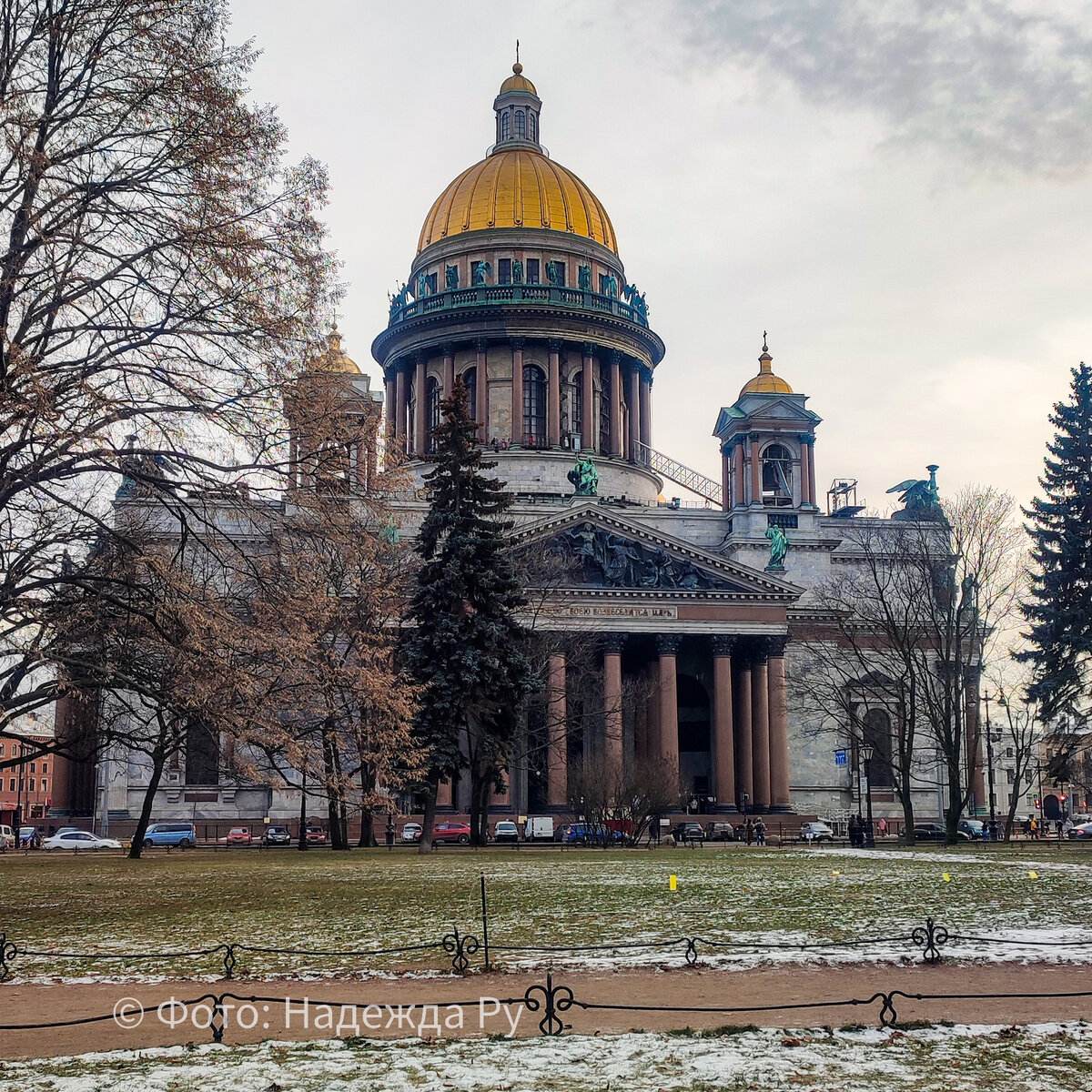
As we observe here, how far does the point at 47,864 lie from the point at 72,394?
24.7 m

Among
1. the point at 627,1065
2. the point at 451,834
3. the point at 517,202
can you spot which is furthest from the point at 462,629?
the point at 517,202

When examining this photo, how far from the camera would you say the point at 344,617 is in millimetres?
29844

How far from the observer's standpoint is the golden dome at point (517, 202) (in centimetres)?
8119

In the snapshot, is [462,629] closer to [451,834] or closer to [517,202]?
[451,834]

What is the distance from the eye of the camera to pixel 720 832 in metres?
54.7

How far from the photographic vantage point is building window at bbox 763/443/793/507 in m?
71.4

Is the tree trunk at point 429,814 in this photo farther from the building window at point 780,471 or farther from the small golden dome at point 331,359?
the building window at point 780,471

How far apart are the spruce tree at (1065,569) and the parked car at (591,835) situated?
15.8 m

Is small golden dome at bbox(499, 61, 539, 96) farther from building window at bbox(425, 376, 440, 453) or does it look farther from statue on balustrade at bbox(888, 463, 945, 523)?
statue on balustrade at bbox(888, 463, 945, 523)

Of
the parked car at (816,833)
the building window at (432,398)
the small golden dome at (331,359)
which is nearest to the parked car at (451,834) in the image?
the parked car at (816,833)

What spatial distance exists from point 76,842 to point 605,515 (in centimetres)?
2680

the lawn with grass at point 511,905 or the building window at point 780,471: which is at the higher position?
the building window at point 780,471

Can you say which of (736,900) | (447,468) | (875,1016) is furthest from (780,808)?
(875,1016)

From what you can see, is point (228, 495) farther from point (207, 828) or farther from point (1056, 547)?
point (207, 828)
